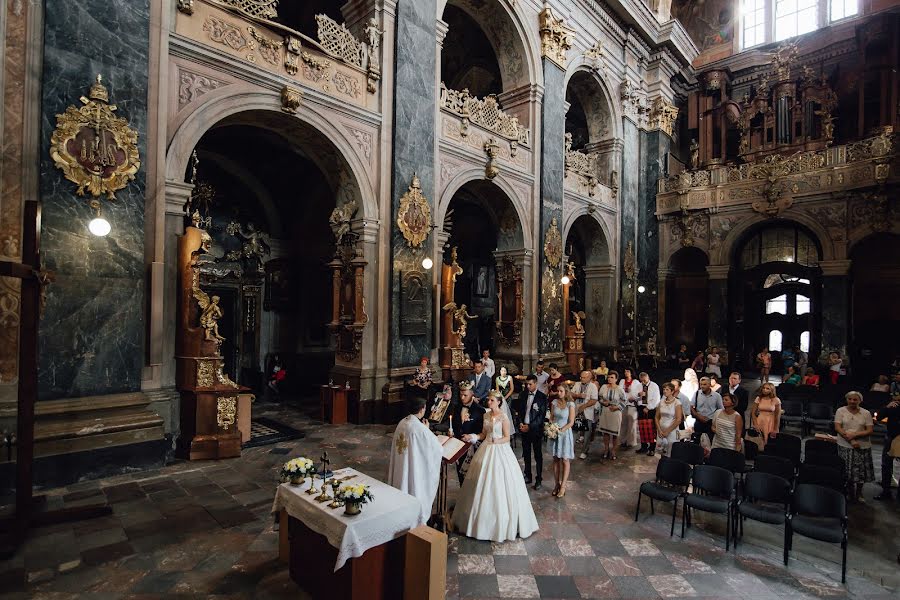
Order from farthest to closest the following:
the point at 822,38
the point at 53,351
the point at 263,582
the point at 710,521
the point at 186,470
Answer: the point at 822,38 → the point at 186,470 → the point at 53,351 → the point at 710,521 → the point at 263,582

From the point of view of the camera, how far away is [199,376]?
729 cm

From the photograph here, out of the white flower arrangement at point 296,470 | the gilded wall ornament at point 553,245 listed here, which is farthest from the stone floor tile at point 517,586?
the gilded wall ornament at point 553,245

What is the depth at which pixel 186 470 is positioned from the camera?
6715 millimetres

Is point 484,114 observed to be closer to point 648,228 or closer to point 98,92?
point 98,92

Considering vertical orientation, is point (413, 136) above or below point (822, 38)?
below

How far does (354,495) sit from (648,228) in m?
19.3

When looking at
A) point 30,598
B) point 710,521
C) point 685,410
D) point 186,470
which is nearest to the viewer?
point 30,598

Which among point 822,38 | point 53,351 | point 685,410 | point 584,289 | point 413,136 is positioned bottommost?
point 685,410

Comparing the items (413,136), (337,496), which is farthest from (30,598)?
(413,136)

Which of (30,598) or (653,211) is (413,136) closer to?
(30,598)

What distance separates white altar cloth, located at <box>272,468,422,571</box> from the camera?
137 inches

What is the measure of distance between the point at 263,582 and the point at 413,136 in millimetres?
9006

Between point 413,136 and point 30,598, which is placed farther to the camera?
point 413,136

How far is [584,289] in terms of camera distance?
19.9 m
